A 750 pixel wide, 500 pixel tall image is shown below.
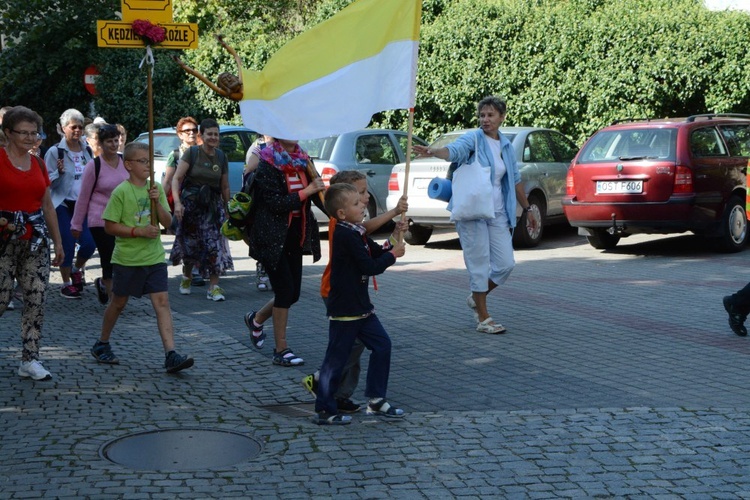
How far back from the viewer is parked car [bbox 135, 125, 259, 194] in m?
18.1

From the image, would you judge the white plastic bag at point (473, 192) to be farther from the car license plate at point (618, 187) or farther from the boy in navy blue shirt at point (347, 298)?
the car license plate at point (618, 187)

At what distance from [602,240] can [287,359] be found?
8102mm

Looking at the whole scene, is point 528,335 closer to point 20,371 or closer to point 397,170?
point 20,371

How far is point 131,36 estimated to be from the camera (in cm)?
711

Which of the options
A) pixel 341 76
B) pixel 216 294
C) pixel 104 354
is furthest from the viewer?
pixel 216 294

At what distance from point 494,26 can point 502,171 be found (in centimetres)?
1278

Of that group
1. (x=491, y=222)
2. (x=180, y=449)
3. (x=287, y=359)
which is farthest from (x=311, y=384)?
(x=491, y=222)

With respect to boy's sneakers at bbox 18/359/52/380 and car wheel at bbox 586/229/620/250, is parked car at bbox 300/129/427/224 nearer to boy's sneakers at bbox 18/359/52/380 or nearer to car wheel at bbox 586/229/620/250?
car wheel at bbox 586/229/620/250

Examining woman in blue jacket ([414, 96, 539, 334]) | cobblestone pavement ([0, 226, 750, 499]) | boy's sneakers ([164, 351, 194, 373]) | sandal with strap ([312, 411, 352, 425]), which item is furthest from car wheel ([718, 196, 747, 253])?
sandal with strap ([312, 411, 352, 425])

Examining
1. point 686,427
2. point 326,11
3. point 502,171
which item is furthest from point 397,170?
point 326,11

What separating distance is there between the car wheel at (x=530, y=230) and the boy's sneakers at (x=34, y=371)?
28.3 ft

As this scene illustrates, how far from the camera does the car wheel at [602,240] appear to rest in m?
14.9

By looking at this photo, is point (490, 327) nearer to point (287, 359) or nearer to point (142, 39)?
point (287, 359)

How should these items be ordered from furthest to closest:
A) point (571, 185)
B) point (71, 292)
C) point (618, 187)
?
1. point (571, 185)
2. point (618, 187)
3. point (71, 292)
